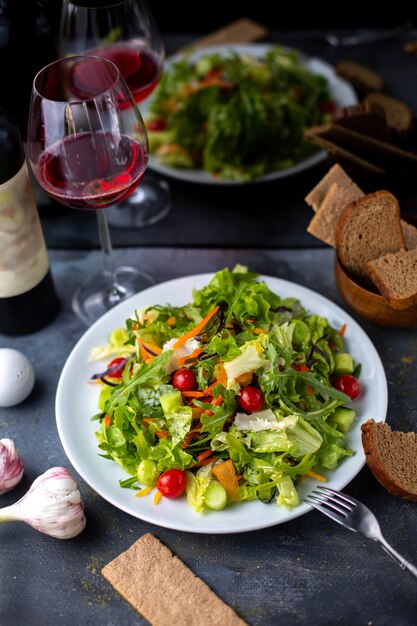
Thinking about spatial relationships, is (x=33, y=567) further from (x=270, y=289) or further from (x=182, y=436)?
(x=270, y=289)

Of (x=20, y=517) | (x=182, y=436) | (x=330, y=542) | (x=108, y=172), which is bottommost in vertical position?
(x=330, y=542)

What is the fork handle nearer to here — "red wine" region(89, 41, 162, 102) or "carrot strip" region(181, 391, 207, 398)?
"carrot strip" region(181, 391, 207, 398)

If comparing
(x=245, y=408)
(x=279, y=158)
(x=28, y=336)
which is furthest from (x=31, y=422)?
(x=279, y=158)

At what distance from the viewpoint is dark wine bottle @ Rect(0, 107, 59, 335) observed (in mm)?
1948

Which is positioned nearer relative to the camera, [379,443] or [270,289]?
[379,443]

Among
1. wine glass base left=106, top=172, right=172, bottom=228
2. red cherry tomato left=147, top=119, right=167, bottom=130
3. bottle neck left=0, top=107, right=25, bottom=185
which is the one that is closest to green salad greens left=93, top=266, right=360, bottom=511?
bottle neck left=0, top=107, right=25, bottom=185

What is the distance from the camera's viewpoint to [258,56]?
126 inches

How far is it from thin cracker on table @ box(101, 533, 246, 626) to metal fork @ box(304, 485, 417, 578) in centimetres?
32

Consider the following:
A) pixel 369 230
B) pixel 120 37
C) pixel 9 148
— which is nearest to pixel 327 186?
pixel 369 230

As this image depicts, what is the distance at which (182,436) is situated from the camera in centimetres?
182

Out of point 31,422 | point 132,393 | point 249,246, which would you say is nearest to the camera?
point 132,393

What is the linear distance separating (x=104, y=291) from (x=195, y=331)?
63 cm

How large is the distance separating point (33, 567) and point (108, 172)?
1041mm

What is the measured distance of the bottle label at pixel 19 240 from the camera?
2006mm
